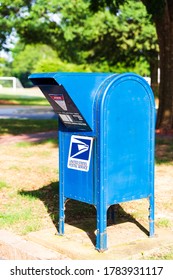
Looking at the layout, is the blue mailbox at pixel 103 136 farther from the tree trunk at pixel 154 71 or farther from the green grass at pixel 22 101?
the tree trunk at pixel 154 71

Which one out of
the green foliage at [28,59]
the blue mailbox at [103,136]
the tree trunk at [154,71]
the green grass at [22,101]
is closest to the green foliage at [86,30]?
the tree trunk at [154,71]

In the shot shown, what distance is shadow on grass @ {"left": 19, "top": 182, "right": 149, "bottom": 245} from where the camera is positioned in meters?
6.03

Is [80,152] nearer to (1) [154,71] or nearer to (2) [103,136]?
(2) [103,136]

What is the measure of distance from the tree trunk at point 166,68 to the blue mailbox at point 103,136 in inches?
386

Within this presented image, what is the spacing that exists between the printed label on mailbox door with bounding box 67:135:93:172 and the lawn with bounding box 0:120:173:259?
0.91 meters

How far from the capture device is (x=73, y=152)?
546cm

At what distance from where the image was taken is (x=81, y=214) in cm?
658

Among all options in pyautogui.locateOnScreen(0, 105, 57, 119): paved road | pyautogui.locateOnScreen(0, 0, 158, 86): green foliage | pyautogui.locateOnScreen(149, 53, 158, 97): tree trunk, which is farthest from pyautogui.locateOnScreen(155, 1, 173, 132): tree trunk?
pyautogui.locateOnScreen(149, 53, 158, 97): tree trunk

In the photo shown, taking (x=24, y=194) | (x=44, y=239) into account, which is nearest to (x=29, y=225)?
(x=44, y=239)

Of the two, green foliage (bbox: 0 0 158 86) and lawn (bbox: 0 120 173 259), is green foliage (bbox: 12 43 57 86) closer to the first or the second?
green foliage (bbox: 0 0 158 86)

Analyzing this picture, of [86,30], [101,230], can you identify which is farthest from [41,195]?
[86,30]

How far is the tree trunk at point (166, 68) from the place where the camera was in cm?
1501

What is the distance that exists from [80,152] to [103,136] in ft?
1.21

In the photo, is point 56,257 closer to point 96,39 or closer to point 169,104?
point 169,104
